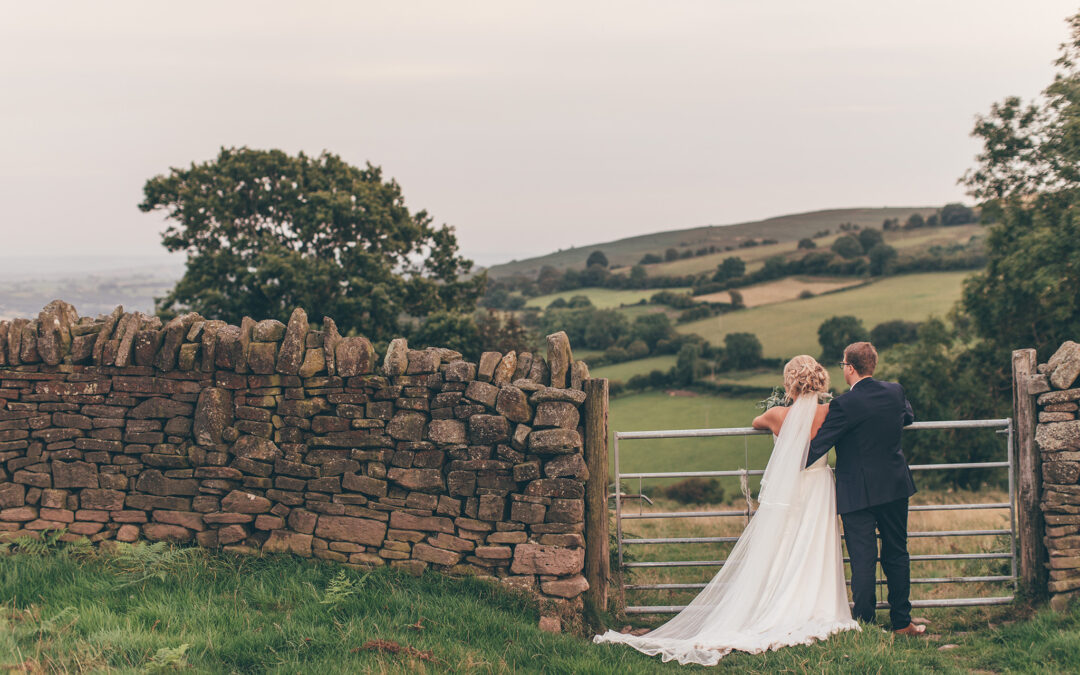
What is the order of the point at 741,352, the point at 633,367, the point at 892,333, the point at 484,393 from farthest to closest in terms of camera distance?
the point at 741,352 → the point at 633,367 → the point at 892,333 → the point at 484,393

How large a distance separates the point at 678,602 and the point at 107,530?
5.32 metres

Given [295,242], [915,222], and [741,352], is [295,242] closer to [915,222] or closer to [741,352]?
[741,352]

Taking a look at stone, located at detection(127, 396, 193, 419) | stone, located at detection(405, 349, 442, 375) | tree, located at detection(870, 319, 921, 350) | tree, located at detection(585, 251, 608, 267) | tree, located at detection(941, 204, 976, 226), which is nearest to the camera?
stone, located at detection(405, 349, 442, 375)

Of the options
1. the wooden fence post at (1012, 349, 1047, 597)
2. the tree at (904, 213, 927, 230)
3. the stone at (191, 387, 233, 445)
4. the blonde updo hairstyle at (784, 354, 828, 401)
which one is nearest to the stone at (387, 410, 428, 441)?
the stone at (191, 387, 233, 445)

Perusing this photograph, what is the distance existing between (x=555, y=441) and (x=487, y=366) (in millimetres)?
885

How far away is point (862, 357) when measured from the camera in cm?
A: 590

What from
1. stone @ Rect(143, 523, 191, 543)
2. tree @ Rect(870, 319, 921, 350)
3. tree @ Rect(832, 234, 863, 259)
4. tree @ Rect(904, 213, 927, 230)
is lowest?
tree @ Rect(870, 319, 921, 350)

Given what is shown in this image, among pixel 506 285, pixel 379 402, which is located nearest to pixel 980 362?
pixel 379 402

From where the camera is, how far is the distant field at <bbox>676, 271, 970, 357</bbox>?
4141cm

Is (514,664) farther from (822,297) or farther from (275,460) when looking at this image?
(822,297)

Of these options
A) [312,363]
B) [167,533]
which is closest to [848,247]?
[312,363]

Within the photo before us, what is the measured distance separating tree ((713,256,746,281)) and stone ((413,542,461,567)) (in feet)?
168

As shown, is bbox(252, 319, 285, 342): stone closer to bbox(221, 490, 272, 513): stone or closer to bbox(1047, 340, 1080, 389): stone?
bbox(221, 490, 272, 513): stone

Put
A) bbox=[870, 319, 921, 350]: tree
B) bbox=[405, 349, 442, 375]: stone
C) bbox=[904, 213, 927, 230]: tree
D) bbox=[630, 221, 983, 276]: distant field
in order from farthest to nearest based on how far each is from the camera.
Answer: bbox=[904, 213, 927, 230]: tree < bbox=[630, 221, 983, 276]: distant field < bbox=[870, 319, 921, 350]: tree < bbox=[405, 349, 442, 375]: stone
